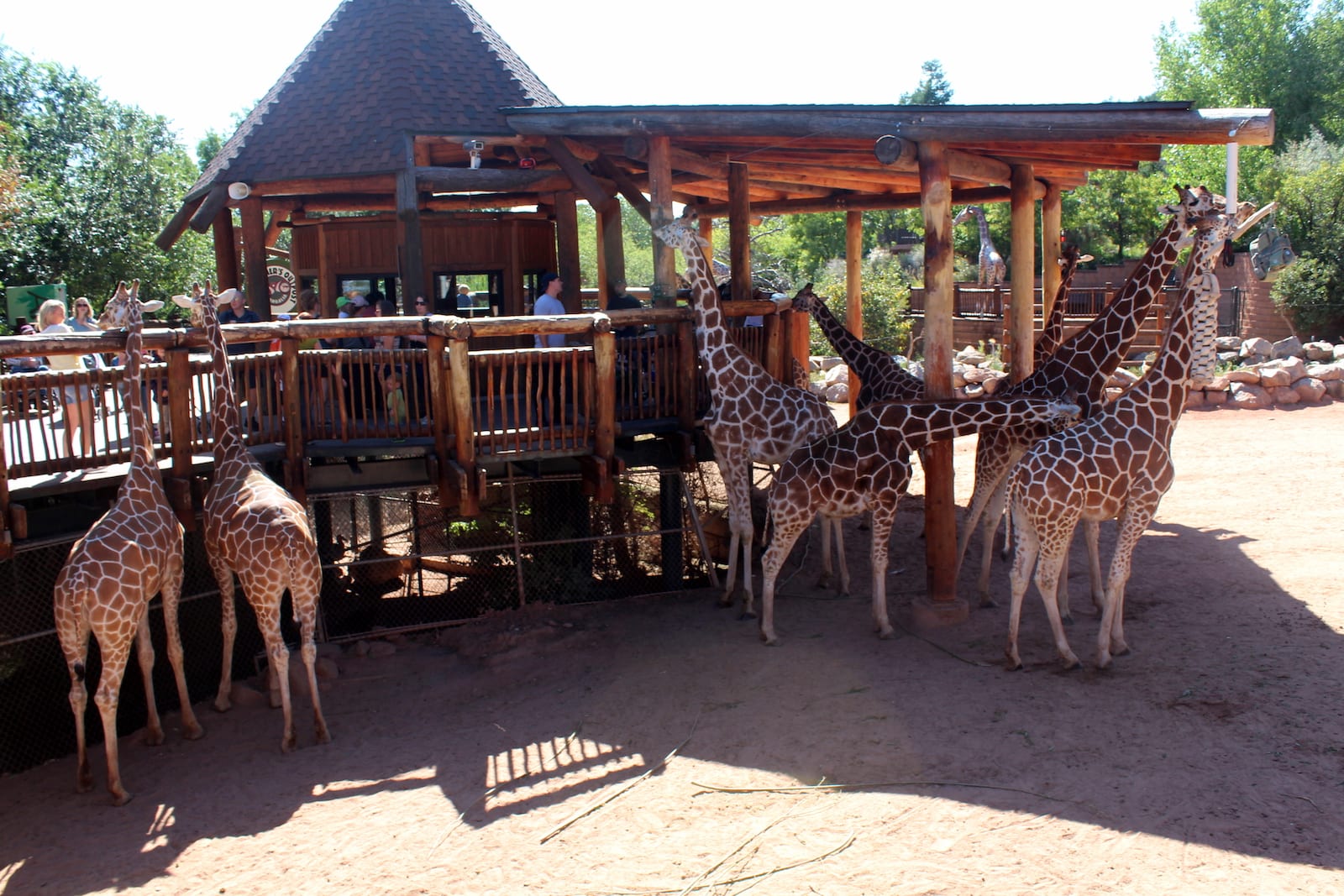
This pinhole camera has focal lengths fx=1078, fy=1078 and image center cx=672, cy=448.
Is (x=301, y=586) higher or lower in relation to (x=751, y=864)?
higher

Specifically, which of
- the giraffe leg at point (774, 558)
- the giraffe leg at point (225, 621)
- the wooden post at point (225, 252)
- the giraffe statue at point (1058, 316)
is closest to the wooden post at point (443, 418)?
the giraffe leg at point (225, 621)

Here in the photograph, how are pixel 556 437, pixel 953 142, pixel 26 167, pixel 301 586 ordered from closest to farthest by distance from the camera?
pixel 301 586 < pixel 953 142 < pixel 556 437 < pixel 26 167

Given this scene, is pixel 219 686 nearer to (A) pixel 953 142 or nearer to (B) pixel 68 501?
(B) pixel 68 501

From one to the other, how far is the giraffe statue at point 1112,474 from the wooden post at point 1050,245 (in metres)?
3.35

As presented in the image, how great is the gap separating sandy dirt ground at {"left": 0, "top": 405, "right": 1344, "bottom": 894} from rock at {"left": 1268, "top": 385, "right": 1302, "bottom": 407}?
31.3 ft

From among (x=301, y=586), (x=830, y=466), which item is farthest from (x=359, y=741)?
(x=830, y=466)

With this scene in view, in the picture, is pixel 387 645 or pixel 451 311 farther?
pixel 451 311

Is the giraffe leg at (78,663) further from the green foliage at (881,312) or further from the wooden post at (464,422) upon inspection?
the green foliage at (881,312)

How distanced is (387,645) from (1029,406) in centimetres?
566

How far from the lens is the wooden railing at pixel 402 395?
7980mm

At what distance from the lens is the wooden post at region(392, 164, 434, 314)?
10656 millimetres

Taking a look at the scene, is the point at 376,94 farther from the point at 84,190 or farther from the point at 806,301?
the point at 84,190

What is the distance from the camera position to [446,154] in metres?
11.8

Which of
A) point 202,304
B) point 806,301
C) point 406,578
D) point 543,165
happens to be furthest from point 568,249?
point 202,304
